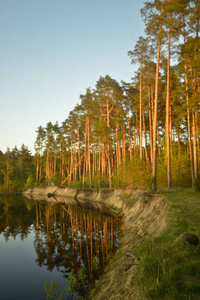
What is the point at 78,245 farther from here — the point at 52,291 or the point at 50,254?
the point at 52,291

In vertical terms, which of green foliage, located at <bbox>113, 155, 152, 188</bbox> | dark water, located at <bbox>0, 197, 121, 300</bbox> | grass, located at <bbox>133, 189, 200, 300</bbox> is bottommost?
dark water, located at <bbox>0, 197, 121, 300</bbox>

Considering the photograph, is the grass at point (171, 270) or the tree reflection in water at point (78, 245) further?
the tree reflection in water at point (78, 245)

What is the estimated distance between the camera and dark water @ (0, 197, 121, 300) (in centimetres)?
788

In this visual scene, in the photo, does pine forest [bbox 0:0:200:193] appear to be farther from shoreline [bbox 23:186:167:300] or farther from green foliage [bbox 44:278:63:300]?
green foliage [bbox 44:278:63:300]

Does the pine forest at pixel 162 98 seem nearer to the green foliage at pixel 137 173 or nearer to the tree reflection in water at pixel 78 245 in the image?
the green foliage at pixel 137 173

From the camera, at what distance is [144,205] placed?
565 inches

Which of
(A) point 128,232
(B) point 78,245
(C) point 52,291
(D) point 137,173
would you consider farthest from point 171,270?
Result: (D) point 137,173

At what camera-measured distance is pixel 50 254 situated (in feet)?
35.0

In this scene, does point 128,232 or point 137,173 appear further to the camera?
point 137,173

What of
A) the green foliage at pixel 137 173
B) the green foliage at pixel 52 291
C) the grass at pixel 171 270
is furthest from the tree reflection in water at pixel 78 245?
the green foliage at pixel 137 173

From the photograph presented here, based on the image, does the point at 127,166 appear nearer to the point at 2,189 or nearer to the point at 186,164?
the point at 186,164

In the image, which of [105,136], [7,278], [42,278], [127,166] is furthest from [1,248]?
[105,136]

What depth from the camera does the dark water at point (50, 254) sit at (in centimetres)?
788

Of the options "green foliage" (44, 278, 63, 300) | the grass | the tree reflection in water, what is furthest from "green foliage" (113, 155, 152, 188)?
"green foliage" (44, 278, 63, 300)
